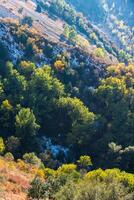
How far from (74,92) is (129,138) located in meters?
34.4

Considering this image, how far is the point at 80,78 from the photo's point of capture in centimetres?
18050

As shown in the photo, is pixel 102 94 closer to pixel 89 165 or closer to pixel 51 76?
pixel 51 76

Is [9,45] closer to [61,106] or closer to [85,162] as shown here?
[61,106]

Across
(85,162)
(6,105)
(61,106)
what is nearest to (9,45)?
(61,106)

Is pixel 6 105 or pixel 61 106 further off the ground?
pixel 61 106

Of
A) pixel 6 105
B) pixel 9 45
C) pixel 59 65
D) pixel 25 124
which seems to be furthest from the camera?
pixel 59 65

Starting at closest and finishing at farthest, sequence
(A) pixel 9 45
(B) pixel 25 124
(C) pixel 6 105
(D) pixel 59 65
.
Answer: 1. (B) pixel 25 124
2. (C) pixel 6 105
3. (A) pixel 9 45
4. (D) pixel 59 65

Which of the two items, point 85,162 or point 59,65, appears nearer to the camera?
point 85,162

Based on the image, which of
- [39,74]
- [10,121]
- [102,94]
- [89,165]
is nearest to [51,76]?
[39,74]

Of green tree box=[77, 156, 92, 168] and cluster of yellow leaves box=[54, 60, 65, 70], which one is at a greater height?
cluster of yellow leaves box=[54, 60, 65, 70]

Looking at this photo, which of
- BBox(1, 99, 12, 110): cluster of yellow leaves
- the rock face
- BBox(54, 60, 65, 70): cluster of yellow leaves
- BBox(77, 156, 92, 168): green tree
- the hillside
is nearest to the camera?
BBox(77, 156, 92, 168): green tree

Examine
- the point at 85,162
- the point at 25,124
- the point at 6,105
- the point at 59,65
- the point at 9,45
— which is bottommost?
the point at 85,162

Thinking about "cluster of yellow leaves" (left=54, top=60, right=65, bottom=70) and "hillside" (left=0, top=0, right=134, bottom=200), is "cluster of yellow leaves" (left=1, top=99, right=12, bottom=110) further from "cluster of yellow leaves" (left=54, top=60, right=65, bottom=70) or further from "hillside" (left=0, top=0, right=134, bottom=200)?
"cluster of yellow leaves" (left=54, top=60, right=65, bottom=70)

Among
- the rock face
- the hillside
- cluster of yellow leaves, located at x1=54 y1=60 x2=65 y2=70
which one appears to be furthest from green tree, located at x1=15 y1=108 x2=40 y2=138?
cluster of yellow leaves, located at x1=54 y1=60 x2=65 y2=70
